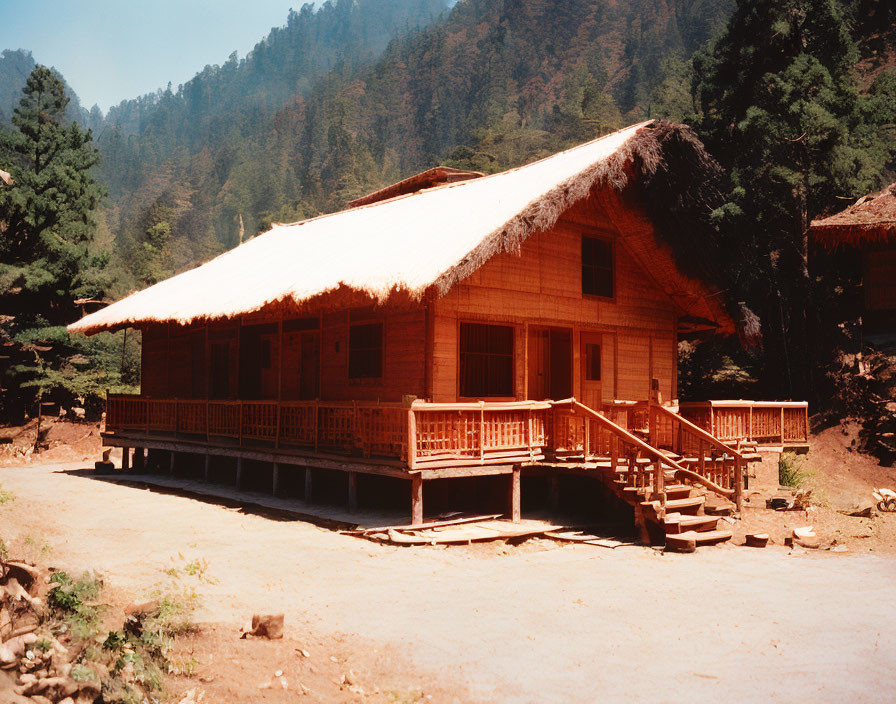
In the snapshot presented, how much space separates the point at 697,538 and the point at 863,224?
39.9 feet

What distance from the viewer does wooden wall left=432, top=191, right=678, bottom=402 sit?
1481cm

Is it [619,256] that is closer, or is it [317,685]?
[317,685]

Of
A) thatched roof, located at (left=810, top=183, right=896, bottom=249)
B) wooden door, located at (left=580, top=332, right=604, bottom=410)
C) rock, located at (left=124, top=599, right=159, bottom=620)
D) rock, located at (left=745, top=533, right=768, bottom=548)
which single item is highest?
thatched roof, located at (left=810, top=183, right=896, bottom=249)

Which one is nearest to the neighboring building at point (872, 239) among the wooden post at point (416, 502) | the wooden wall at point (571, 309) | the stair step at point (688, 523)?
the wooden wall at point (571, 309)

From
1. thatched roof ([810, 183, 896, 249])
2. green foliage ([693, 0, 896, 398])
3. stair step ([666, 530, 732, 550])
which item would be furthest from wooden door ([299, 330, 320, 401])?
green foliage ([693, 0, 896, 398])

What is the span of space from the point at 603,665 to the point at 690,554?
5.43 m

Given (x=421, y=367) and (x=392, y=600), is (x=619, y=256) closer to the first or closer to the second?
(x=421, y=367)

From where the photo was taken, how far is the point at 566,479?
15.6m

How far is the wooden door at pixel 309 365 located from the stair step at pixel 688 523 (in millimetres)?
8767

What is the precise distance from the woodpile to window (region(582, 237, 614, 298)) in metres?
12.2

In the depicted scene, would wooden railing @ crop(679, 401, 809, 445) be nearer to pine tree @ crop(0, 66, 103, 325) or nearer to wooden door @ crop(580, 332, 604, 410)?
wooden door @ crop(580, 332, 604, 410)

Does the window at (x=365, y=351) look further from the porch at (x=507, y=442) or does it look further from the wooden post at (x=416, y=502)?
the wooden post at (x=416, y=502)

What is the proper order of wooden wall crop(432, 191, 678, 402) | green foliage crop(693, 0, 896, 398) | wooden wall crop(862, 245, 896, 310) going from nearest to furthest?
wooden wall crop(432, 191, 678, 402) → wooden wall crop(862, 245, 896, 310) → green foliage crop(693, 0, 896, 398)

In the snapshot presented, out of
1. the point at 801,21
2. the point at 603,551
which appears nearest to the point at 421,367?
the point at 603,551
